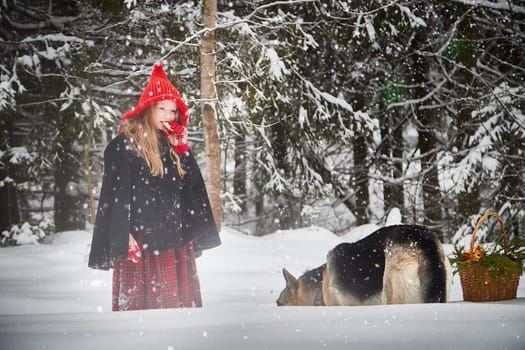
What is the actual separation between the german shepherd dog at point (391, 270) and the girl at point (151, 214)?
122 cm

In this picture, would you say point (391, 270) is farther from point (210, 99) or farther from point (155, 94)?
point (210, 99)

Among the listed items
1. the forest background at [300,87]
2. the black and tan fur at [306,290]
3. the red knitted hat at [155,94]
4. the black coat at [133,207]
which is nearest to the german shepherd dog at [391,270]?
the black and tan fur at [306,290]

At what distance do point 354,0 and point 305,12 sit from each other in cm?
98

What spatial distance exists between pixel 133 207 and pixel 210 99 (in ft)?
13.2

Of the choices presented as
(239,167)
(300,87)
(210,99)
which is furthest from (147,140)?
(239,167)

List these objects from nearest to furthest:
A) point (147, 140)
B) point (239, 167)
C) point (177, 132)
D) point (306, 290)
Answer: point (147, 140)
point (177, 132)
point (306, 290)
point (239, 167)

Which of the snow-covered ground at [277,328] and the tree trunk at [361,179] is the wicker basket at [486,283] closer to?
the snow-covered ground at [277,328]

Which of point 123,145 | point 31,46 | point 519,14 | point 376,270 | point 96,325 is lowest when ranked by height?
point 376,270

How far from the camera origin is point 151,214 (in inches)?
150

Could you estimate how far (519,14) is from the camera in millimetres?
9414

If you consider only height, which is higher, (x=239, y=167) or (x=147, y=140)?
(x=147, y=140)

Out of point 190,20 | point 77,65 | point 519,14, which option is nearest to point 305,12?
point 190,20

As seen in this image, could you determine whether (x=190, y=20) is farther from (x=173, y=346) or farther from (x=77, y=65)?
(x=173, y=346)

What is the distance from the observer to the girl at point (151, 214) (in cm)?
376
